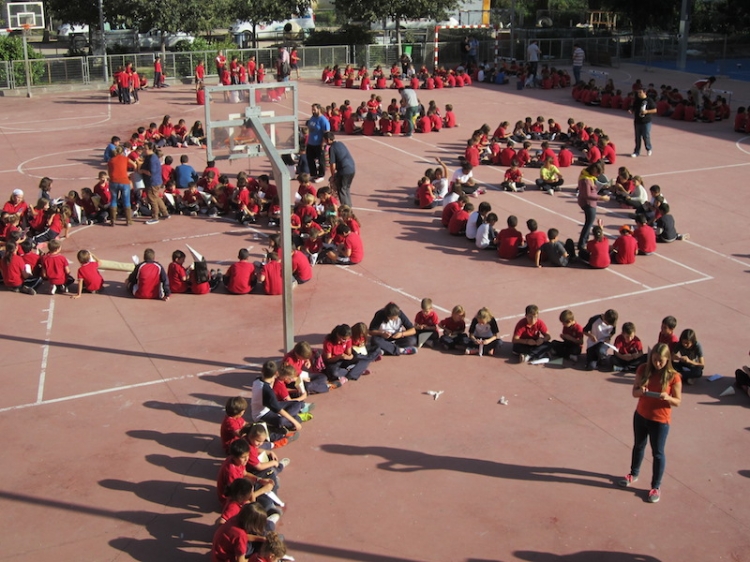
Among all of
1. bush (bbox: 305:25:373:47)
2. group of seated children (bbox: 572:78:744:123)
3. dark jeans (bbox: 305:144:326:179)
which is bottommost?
dark jeans (bbox: 305:144:326:179)

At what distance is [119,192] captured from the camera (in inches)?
766

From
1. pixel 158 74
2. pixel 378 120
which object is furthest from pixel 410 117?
pixel 158 74

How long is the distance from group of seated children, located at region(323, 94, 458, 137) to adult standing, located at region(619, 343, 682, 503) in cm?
1953

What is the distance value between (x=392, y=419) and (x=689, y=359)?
4212 millimetres

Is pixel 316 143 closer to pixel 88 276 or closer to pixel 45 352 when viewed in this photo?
pixel 88 276

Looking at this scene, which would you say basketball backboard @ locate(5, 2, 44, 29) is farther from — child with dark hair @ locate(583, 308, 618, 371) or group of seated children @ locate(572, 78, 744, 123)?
child with dark hair @ locate(583, 308, 618, 371)

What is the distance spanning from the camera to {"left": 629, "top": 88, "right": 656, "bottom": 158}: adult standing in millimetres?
24144

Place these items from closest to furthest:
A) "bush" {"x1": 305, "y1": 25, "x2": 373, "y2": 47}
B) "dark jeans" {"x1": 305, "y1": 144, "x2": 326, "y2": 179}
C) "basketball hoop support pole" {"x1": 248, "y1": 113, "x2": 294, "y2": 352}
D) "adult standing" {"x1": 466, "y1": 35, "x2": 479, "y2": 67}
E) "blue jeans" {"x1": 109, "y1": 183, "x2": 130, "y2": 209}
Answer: "basketball hoop support pole" {"x1": 248, "y1": 113, "x2": 294, "y2": 352} → "blue jeans" {"x1": 109, "y1": 183, "x2": 130, "y2": 209} → "dark jeans" {"x1": 305, "y1": 144, "x2": 326, "y2": 179} → "adult standing" {"x1": 466, "y1": 35, "x2": 479, "y2": 67} → "bush" {"x1": 305, "y1": 25, "x2": 373, "y2": 47}

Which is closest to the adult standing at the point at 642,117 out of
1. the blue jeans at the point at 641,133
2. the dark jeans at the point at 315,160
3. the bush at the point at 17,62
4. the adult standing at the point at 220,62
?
the blue jeans at the point at 641,133

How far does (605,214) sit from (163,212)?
9.82 meters

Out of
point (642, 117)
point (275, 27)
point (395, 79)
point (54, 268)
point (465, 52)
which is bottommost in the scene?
point (54, 268)

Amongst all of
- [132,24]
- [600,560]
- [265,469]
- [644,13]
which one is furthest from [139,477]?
[644,13]

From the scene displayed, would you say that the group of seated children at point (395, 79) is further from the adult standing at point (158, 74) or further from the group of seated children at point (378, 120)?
the group of seated children at point (378, 120)

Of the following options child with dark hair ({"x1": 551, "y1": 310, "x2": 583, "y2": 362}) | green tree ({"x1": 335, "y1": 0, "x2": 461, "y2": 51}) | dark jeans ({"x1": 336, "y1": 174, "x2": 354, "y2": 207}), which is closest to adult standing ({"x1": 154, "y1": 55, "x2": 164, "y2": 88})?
green tree ({"x1": 335, "y1": 0, "x2": 461, "y2": 51})
